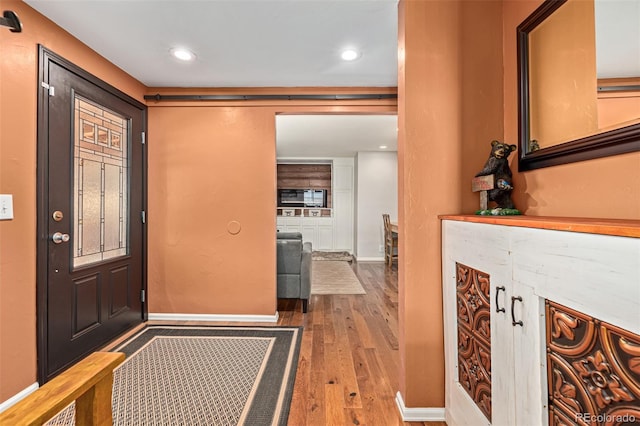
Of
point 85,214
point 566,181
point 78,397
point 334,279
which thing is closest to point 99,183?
point 85,214

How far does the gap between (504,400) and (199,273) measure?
2664mm

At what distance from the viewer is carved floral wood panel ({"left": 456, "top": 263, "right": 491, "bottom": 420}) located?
1.14 metres

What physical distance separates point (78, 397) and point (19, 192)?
1653 millimetres

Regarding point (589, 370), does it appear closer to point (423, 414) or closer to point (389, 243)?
point (423, 414)

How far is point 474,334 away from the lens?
4.01ft

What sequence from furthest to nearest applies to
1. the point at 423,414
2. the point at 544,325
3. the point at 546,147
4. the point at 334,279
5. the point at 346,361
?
1. the point at 334,279
2. the point at 346,361
3. the point at 423,414
4. the point at 546,147
5. the point at 544,325

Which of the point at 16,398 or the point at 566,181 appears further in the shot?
the point at 16,398

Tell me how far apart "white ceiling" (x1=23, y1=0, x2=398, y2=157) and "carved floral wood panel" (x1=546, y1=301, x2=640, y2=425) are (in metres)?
1.86

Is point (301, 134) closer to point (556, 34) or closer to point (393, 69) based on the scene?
point (393, 69)

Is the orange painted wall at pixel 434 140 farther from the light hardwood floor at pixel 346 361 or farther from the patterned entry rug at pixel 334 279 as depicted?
the patterned entry rug at pixel 334 279

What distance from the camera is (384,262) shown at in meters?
5.80

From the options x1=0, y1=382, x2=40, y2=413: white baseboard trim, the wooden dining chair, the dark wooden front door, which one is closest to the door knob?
the dark wooden front door

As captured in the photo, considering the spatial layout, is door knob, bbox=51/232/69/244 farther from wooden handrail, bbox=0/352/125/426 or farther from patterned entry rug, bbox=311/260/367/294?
patterned entry rug, bbox=311/260/367/294

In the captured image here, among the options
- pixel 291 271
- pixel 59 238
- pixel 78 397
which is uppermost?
pixel 59 238
